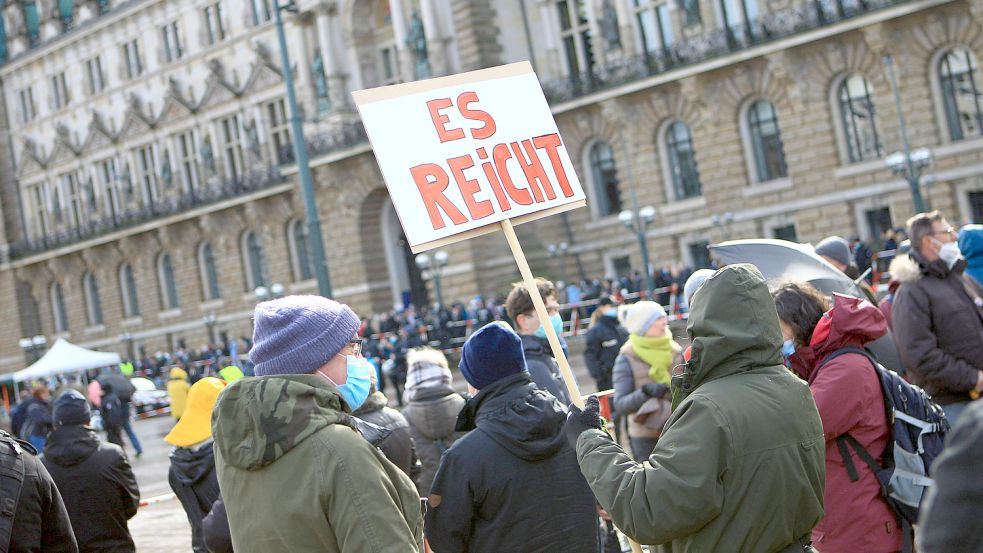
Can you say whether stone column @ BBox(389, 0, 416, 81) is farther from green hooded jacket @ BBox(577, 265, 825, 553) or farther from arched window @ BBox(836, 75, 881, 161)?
green hooded jacket @ BBox(577, 265, 825, 553)

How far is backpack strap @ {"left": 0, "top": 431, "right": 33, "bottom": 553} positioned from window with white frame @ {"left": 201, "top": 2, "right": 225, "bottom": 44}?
1609 inches

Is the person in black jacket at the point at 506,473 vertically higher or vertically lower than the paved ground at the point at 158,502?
higher

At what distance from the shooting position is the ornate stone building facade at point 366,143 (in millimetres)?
27031

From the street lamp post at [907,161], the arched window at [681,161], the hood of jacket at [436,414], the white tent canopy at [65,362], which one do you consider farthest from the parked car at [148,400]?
the hood of jacket at [436,414]

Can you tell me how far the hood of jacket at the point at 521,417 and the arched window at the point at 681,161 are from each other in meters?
27.1

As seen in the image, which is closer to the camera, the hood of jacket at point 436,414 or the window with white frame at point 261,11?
the hood of jacket at point 436,414

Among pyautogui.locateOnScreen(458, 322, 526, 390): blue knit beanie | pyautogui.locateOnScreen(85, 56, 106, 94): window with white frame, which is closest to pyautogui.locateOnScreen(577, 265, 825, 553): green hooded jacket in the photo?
pyautogui.locateOnScreen(458, 322, 526, 390): blue knit beanie

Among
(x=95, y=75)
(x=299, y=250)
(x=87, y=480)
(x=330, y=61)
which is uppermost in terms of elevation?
(x=95, y=75)

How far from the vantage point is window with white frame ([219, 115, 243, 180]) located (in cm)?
4372

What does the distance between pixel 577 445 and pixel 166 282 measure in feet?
152

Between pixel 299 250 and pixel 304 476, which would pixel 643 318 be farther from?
pixel 299 250

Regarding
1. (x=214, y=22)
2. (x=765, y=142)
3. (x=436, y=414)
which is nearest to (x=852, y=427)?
(x=436, y=414)

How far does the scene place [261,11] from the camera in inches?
1624

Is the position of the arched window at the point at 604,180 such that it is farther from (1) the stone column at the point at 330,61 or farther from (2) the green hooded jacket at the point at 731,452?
(2) the green hooded jacket at the point at 731,452
